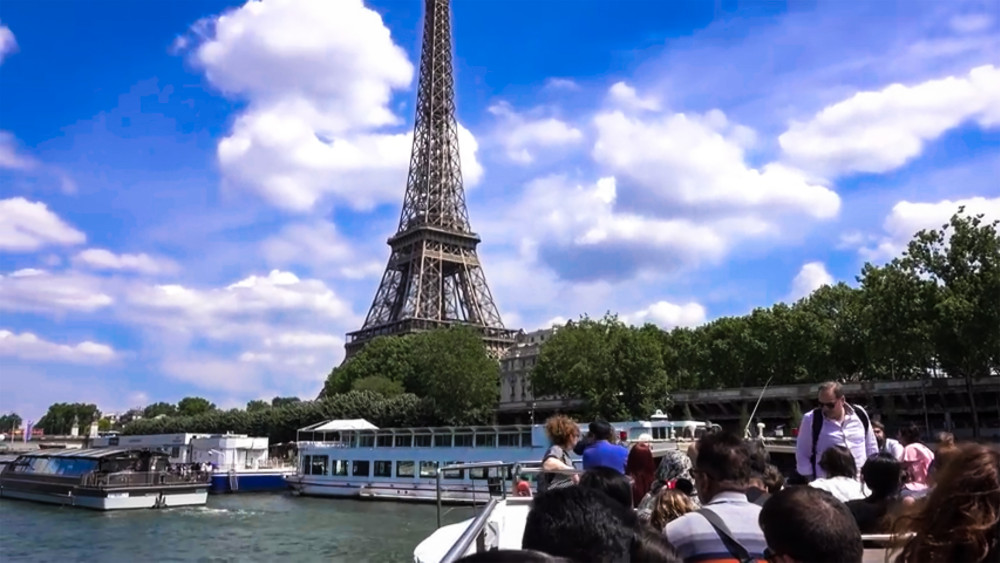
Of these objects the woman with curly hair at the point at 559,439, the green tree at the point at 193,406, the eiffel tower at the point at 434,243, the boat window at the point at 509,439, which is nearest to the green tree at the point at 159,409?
the green tree at the point at 193,406

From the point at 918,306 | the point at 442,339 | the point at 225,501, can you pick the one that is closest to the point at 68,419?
the point at 442,339

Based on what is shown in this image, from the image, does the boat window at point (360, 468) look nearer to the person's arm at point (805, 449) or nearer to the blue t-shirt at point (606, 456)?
the blue t-shirt at point (606, 456)

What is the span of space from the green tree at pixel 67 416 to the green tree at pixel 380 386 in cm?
8645

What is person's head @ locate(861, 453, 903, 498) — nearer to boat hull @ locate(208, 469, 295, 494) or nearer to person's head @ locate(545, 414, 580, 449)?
person's head @ locate(545, 414, 580, 449)

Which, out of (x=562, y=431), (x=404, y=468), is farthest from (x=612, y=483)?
(x=404, y=468)

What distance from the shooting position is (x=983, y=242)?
3600 centimetres

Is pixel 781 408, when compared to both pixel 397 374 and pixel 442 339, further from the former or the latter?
pixel 397 374

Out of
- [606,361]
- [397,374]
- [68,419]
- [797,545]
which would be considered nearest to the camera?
[797,545]

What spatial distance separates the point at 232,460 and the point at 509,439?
19.7m

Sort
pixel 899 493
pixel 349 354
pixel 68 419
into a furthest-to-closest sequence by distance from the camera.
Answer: pixel 68 419 < pixel 349 354 < pixel 899 493

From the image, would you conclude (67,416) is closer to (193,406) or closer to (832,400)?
(193,406)

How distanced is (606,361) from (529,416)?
20.8 metres

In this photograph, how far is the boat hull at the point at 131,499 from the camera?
103 feet

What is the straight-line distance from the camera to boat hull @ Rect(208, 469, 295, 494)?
137 feet
